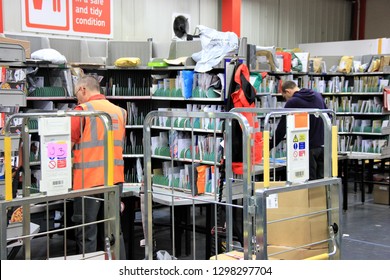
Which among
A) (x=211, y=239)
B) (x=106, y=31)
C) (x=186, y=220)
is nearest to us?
(x=211, y=239)

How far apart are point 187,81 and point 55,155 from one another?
372cm

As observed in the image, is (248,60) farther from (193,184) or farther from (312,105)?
(193,184)

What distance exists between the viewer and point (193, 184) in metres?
3.53

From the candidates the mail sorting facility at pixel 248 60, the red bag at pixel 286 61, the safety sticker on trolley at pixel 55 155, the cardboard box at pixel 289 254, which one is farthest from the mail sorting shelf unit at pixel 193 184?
the red bag at pixel 286 61

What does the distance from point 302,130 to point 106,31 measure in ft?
26.9

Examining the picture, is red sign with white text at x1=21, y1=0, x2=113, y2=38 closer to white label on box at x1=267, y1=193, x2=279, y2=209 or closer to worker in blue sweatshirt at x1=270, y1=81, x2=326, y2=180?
worker in blue sweatshirt at x1=270, y1=81, x2=326, y2=180

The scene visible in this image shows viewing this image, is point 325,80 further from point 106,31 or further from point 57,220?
point 57,220

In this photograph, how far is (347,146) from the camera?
9594 millimetres

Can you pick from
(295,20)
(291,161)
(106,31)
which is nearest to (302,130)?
(291,161)

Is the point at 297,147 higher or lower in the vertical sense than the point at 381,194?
higher

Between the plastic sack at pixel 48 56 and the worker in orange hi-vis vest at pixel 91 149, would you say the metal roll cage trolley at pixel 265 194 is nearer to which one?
the worker in orange hi-vis vest at pixel 91 149

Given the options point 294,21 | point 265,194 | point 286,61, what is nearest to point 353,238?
point 286,61

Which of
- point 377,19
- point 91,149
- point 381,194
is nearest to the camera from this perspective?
point 91,149

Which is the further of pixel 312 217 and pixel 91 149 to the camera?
pixel 91 149
